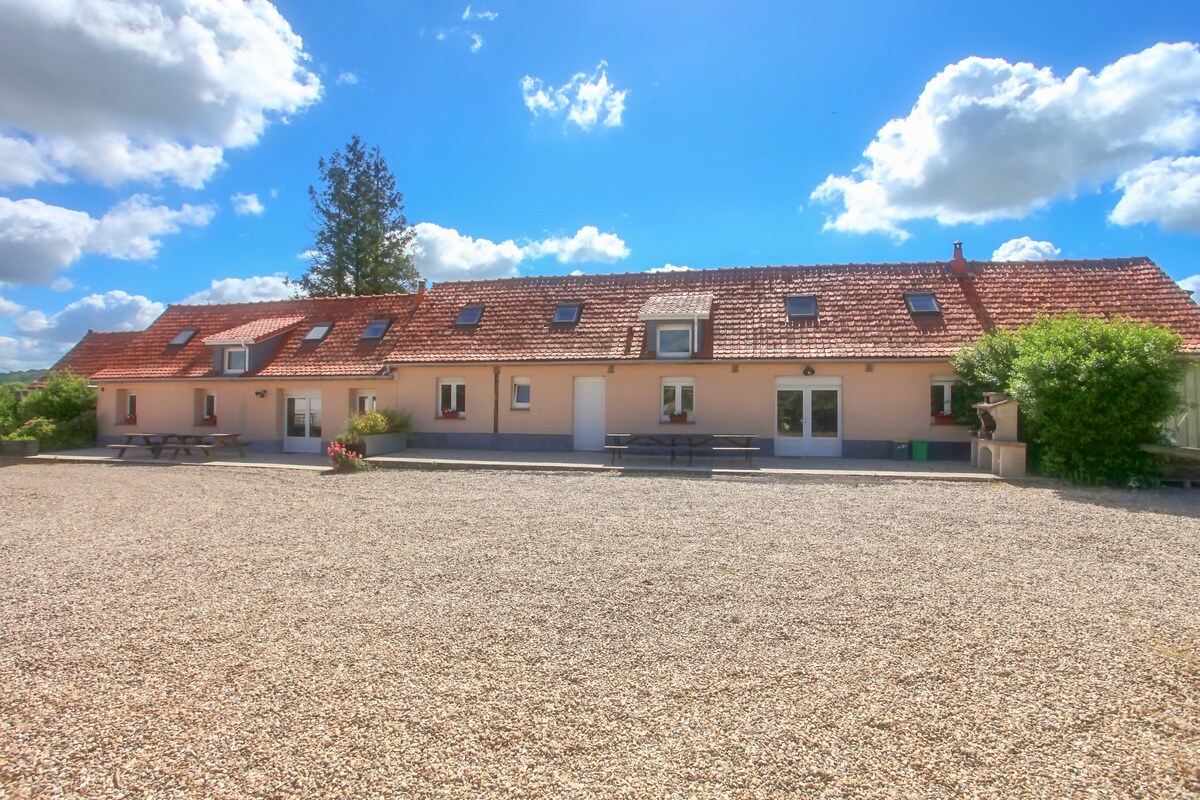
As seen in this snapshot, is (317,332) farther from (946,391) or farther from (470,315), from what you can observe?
(946,391)

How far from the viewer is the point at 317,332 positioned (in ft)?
71.5

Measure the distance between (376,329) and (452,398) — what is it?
442 centimetres

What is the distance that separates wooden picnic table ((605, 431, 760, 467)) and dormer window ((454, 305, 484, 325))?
6375mm

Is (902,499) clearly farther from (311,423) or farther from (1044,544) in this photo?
(311,423)

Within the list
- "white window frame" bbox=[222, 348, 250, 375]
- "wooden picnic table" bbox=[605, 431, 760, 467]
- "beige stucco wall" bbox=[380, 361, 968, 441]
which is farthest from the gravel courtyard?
"white window frame" bbox=[222, 348, 250, 375]

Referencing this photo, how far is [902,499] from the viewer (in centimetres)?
1046

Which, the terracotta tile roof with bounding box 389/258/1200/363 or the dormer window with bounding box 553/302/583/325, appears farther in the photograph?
the dormer window with bounding box 553/302/583/325

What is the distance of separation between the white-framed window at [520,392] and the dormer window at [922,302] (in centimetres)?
1092

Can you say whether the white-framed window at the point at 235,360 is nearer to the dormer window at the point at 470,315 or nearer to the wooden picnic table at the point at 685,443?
the dormer window at the point at 470,315

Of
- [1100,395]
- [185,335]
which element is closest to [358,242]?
[185,335]

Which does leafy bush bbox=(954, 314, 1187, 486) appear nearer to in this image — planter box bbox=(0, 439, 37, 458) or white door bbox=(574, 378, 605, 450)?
white door bbox=(574, 378, 605, 450)

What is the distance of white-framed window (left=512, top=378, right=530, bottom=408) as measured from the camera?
18344 mm

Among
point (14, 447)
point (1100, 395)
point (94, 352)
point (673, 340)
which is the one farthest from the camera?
point (94, 352)

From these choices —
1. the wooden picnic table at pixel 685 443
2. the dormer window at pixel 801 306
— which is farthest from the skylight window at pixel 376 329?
the dormer window at pixel 801 306
